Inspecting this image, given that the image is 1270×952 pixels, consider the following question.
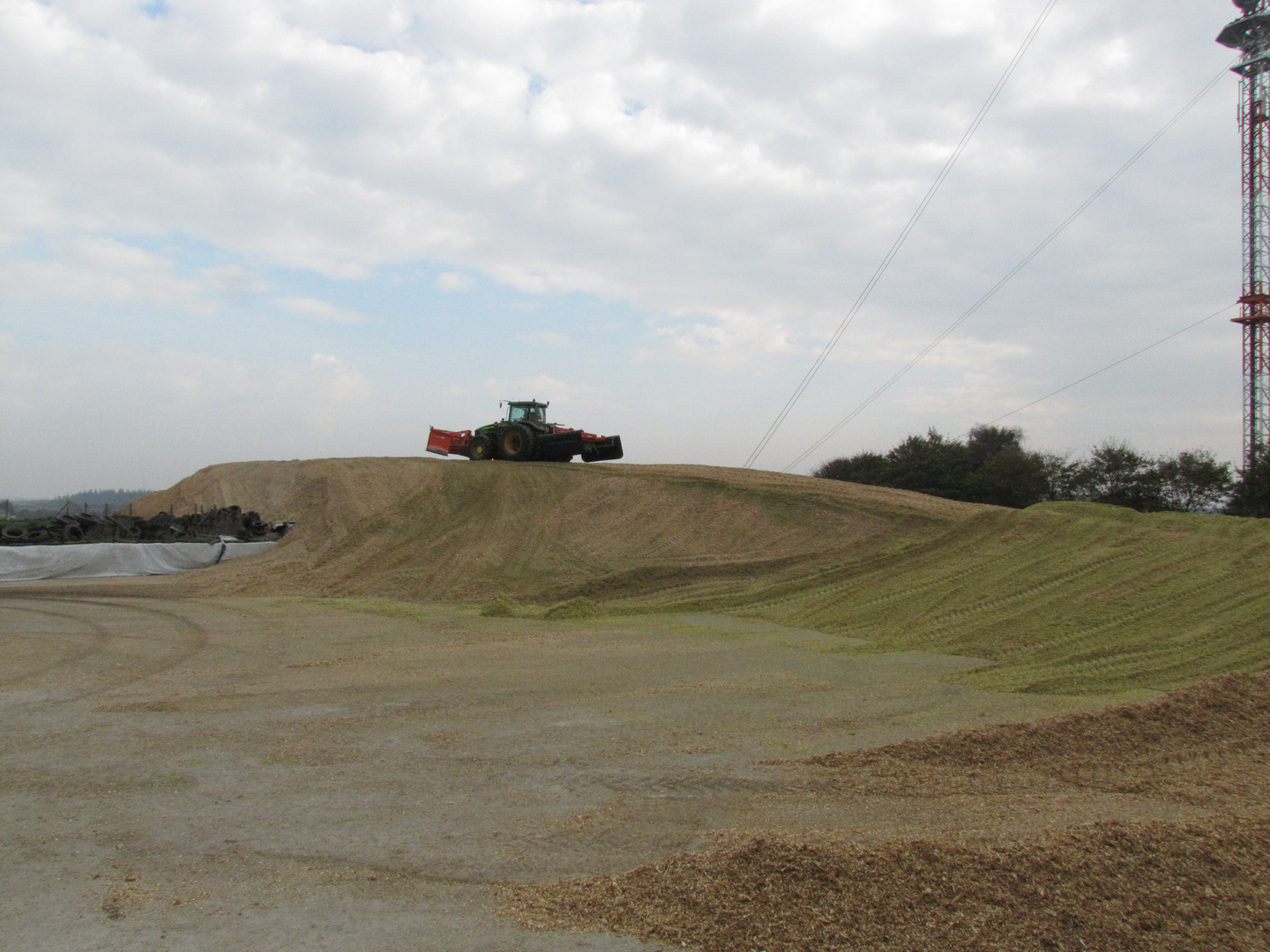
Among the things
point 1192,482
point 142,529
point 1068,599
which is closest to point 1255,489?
point 1192,482

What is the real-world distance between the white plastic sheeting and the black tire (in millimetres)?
9948

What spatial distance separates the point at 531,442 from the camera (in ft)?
101

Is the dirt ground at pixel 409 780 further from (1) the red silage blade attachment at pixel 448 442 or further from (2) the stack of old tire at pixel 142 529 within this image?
(1) the red silage blade attachment at pixel 448 442

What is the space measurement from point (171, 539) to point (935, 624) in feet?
63.2

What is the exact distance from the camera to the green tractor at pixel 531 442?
30.3 m

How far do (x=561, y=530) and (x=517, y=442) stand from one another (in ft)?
29.9

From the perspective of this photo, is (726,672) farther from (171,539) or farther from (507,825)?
(171,539)

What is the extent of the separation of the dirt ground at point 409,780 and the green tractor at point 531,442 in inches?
741

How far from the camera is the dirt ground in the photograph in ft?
13.0

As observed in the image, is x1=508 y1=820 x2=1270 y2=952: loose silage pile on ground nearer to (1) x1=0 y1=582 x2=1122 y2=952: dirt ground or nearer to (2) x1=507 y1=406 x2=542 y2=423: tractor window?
(1) x1=0 y1=582 x2=1122 y2=952: dirt ground

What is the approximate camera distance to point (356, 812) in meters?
5.22

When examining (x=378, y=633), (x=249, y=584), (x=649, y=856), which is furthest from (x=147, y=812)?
(x=249, y=584)

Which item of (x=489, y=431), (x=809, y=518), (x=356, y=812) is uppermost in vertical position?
(x=489, y=431)

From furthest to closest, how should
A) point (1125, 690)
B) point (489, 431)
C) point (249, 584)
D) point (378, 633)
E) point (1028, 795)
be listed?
point (489, 431) < point (249, 584) < point (378, 633) < point (1125, 690) < point (1028, 795)
